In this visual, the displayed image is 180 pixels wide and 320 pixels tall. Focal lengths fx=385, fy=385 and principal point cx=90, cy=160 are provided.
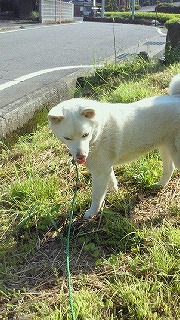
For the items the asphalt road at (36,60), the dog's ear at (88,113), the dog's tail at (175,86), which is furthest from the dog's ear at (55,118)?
the asphalt road at (36,60)

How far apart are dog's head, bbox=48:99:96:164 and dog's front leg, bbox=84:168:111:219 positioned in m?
0.41

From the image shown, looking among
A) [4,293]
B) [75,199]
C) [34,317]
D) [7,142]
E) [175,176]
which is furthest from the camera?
[7,142]

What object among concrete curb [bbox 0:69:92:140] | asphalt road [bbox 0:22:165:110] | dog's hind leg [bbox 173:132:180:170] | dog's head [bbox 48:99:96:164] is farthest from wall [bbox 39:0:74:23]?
dog's head [bbox 48:99:96:164]

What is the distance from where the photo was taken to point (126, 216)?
9.94ft

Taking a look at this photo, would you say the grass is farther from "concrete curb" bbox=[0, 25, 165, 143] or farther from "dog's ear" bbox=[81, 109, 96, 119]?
"dog's ear" bbox=[81, 109, 96, 119]

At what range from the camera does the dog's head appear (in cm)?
250

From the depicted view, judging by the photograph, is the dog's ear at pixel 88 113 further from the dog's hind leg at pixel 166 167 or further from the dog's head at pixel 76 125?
the dog's hind leg at pixel 166 167

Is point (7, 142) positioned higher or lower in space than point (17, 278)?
higher

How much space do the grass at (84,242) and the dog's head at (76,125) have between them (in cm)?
68

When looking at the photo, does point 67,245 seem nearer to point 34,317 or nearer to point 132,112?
point 34,317

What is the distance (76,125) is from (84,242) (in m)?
0.88

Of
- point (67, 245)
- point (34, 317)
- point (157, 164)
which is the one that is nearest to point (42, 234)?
point (67, 245)

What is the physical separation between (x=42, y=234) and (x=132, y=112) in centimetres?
116

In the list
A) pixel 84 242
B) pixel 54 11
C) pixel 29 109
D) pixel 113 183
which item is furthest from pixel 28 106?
pixel 54 11
